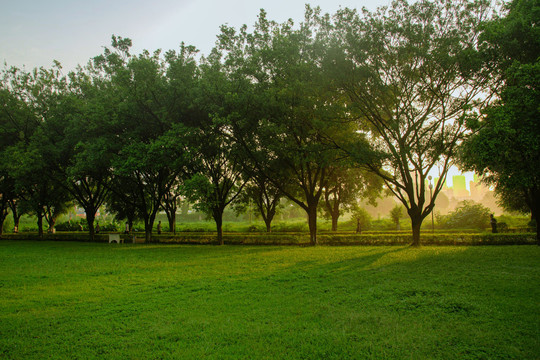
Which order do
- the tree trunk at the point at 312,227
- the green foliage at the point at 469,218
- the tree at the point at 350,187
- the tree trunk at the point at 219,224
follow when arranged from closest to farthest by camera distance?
the tree trunk at the point at 312,227 → the tree trunk at the point at 219,224 → the tree at the point at 350,187 → the green foliage at the point at 469,218

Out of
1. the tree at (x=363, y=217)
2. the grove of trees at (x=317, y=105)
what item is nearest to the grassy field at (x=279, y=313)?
the grove of trees at (x=317, y=105)

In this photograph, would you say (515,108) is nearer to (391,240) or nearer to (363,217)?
(391,240)

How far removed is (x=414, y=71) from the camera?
1886 centimetres

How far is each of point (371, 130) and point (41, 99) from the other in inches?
1146

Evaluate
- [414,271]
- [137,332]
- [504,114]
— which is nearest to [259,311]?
[137,332]

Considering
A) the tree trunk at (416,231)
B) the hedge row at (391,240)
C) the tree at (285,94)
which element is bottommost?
the hedge row at (391,240)

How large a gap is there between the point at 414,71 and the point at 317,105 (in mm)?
5929

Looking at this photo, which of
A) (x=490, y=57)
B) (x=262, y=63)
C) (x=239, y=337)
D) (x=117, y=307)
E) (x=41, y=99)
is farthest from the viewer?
(x=41, y=99)

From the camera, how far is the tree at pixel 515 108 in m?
12.7

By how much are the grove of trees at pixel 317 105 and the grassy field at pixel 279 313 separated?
754 cm

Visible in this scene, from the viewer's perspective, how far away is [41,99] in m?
29.7

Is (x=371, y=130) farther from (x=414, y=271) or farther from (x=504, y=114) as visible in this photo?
(x=414, y=271)

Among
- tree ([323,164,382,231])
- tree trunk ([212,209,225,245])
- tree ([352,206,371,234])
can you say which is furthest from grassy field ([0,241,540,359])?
tree ([352,206,371,234])

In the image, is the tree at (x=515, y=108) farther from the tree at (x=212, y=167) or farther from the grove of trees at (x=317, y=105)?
the tree at (x=212, y=167)
